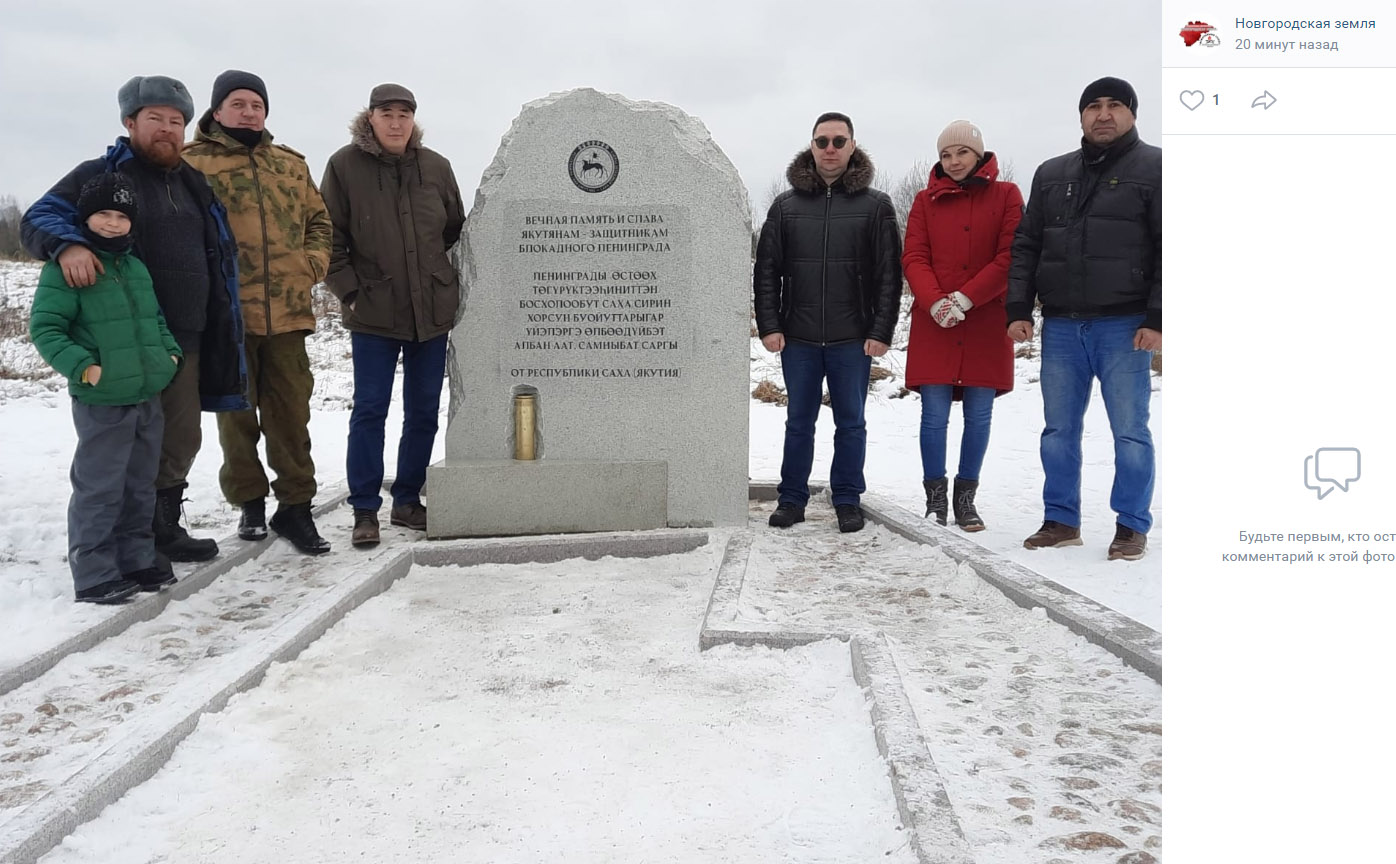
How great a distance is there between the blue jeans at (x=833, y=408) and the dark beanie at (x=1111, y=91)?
4.77 ft

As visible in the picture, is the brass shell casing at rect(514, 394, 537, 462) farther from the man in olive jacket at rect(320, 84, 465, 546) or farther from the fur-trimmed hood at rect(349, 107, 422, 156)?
the fur-trimmed hood at rect(349, 107, 422, 156)

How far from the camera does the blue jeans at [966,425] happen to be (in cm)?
498

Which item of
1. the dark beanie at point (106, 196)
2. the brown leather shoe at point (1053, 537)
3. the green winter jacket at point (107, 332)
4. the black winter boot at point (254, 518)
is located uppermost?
the dark beanie at point (106, 196)

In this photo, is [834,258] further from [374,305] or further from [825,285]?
[374,305]

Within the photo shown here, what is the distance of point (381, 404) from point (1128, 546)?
3321 mm

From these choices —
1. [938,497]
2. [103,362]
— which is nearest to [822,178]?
[938,497]

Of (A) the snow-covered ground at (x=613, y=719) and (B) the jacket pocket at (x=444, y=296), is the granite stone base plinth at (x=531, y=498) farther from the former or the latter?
(B) the jacket pocket at (x=444, y=296)

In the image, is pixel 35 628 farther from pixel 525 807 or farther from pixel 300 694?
pixel 525 807

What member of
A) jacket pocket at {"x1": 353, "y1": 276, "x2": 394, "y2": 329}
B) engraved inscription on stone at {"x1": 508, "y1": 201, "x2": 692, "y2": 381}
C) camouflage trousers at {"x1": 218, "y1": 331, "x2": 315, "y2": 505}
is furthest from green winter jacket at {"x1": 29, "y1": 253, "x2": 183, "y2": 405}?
engraved inscription on stone at {"x1": 508, "y1": 201, "x2": 692, "y2": 381}

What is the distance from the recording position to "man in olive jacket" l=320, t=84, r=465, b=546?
4.73 meters

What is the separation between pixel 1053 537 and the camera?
460 centimetres

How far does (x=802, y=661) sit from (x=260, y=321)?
9.09ft
